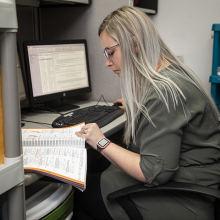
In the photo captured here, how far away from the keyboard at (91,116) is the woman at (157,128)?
0.58 feet

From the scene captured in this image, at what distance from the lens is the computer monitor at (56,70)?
1255 mm

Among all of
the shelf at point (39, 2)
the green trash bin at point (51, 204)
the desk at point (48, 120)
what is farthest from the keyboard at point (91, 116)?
the shelf at point (39, 2)

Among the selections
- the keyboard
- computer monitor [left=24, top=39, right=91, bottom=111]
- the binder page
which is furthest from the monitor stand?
the binder page

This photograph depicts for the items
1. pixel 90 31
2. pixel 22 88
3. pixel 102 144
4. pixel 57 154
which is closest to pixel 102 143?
pixel 102 144

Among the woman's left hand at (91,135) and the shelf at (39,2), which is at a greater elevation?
the shelf at (39,2)

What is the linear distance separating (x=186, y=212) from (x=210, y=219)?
76mm

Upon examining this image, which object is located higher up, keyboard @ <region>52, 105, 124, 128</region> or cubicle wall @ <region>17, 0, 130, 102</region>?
cubicle wall @ <region>17, 0, 130, 102</region>

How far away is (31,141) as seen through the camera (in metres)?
0.82

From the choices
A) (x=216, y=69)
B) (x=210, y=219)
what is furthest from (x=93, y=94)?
(x=210, y=219)

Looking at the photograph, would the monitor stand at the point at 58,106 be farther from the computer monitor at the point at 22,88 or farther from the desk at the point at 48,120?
the computer monitor at the point at 22,88

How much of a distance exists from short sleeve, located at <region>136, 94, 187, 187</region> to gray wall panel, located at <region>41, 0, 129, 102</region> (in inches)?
32.3

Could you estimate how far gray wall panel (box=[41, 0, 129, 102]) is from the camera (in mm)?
1479

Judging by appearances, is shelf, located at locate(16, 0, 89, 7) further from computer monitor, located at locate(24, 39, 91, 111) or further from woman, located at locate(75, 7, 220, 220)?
woman, located at locate(75, 7, 220, 220)

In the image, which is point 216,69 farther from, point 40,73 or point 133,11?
point 40,73
